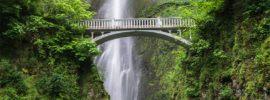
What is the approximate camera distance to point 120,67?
2456 centimetres

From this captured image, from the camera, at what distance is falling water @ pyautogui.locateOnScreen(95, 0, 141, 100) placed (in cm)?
2323

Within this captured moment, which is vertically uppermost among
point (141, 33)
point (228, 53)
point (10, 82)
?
point (141, 33)

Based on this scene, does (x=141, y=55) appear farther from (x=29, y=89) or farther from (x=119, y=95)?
(x=29, y=89)

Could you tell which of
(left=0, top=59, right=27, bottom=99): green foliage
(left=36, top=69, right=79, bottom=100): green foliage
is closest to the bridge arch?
(left=36, top=69, right=79, bottom=100): green foliage

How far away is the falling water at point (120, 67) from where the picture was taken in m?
23.2

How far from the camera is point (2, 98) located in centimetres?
1033

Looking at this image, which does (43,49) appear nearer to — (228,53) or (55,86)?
(55,86)

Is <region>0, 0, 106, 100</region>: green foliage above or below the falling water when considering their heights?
above

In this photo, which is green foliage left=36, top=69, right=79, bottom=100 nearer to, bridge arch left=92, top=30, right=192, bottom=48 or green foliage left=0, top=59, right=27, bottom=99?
green foliage left=0, top=59, right=27, bottom=99

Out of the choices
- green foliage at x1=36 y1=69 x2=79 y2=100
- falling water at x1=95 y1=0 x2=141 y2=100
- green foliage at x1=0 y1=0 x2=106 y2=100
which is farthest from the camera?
falling water at x1=95 y1=0 x2=141 y2=100

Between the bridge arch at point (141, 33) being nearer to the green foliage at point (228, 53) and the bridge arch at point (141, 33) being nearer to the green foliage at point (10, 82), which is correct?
the green foliage at point (228, 53)

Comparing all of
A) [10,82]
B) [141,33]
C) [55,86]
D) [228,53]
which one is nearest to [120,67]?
[141,33]

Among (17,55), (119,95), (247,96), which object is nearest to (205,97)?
(247,96)

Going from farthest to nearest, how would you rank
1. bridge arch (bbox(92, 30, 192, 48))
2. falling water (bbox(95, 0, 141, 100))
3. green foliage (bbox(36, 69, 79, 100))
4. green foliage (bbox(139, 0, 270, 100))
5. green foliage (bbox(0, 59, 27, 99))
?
falling water (bbox(95, 0, 141, 100)) < bridge arch (bbox(92, 30, 192, 48)) < green foliage (bbox(36, 69, 79, 100)) < green foliage (bbox(0, 59, 27, 99)) < green foliage (bbox(139, 0, 270, 100))
